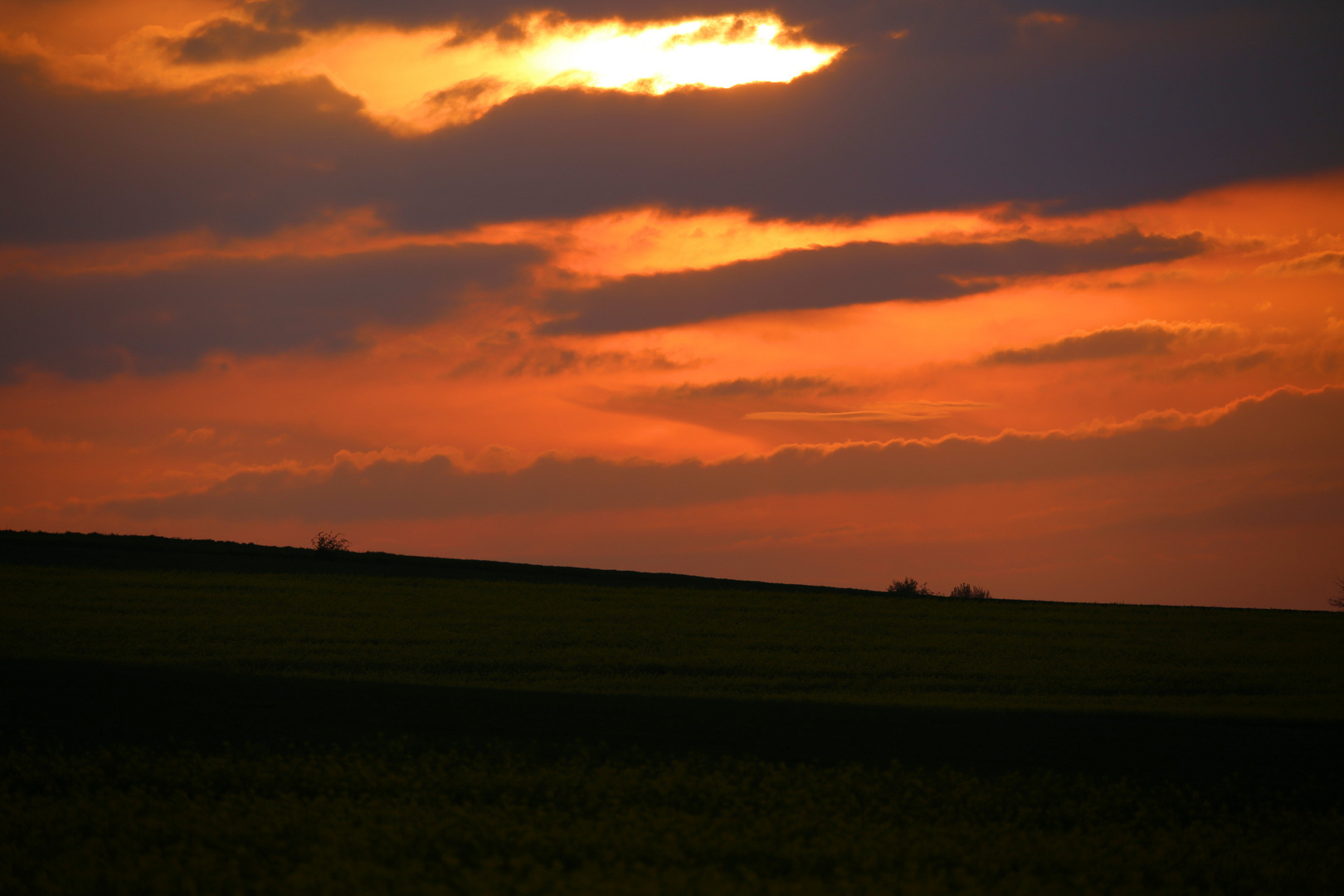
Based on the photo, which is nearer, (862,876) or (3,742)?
(862,876)

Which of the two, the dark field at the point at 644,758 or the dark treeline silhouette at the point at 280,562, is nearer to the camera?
the dark field at the point at 644,758

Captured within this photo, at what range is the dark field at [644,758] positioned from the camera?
38.3 ft

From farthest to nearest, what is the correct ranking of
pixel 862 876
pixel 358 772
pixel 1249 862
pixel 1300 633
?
pixel 1300 633, pixel 358 772, pixel 1249 862, pixel 862 876

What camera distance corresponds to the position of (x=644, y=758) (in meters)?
15.8

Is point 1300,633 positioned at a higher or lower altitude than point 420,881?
higher

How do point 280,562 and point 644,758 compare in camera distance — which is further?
point 280,562

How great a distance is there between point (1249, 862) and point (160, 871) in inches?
462

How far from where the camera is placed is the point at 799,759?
16.0 m

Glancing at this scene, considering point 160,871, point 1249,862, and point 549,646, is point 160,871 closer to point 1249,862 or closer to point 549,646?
point 1249,862

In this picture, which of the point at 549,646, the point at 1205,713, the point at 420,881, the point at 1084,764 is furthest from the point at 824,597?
the point at 420,881

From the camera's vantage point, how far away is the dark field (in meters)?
11.7

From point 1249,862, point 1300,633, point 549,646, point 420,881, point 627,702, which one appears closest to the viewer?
point 420,881

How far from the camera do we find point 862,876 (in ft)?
37.0

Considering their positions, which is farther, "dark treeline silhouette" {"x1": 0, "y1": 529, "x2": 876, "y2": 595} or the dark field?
"dark treeline silhouette" {"x1": 0, "y1": 529, "x2": 876, "y2": 595}
